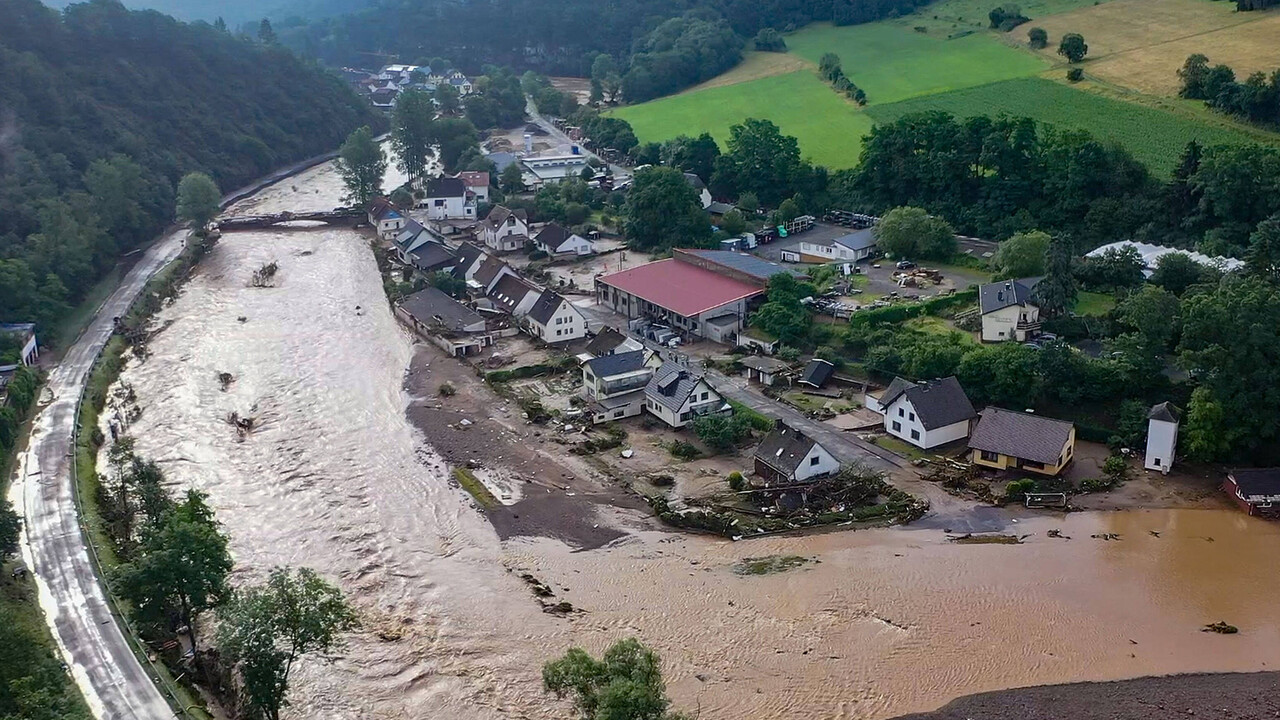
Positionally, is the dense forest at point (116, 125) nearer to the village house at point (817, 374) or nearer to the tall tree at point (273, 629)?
the tall tree at point (273, 629)

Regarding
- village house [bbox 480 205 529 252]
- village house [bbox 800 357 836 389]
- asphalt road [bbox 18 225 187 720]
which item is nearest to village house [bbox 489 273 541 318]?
village house [bbox 480 205 529 252]

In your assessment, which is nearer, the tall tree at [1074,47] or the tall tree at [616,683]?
the tall tree at [616,683]

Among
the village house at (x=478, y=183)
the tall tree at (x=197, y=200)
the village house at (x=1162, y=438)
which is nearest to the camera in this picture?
the village house at (x=1162, y=438)

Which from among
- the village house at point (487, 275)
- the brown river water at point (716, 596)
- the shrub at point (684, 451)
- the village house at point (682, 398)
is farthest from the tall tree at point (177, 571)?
the village house at point (487, 275)

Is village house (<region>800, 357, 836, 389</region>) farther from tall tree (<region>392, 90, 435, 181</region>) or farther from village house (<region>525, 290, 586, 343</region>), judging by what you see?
tall tree (<region>392, 90, 435, 181</region>)

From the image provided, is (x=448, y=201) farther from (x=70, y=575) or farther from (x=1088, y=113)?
(x=70, y=575)

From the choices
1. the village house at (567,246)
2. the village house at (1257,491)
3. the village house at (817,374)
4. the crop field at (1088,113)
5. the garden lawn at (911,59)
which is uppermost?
the garden lawn at (911,59)

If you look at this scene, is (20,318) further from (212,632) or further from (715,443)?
(715,443)

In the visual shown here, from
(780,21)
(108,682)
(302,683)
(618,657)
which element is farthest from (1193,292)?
(780,21)
